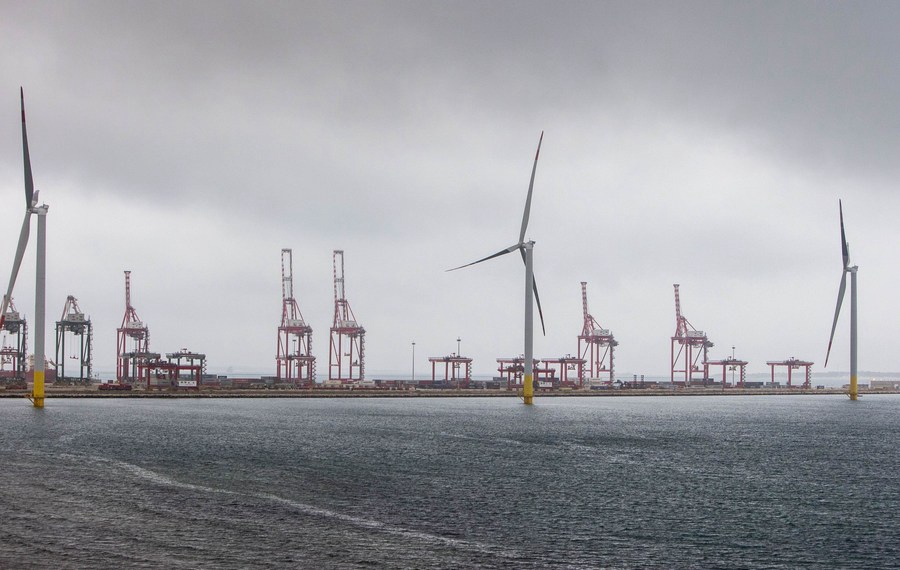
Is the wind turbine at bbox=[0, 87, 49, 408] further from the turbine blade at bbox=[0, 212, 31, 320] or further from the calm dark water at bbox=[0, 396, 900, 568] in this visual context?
the calm dark water at bbox=[0, 396, 900, 568]

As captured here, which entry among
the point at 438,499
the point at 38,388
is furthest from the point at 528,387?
the point at 438,499

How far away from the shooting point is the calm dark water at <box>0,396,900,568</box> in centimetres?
3403

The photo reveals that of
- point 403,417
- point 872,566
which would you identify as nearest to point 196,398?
point 403,417

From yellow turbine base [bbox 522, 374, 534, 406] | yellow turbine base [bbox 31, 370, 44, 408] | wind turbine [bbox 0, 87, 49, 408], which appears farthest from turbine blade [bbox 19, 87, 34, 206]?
yellow turbine base [bbox 522, 374, 534, 406]

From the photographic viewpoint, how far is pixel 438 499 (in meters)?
47.5

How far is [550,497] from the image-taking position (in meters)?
49.0

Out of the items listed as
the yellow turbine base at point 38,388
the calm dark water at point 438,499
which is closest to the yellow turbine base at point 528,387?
the calm dark water at point 438,499

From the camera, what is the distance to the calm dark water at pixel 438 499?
112 feet

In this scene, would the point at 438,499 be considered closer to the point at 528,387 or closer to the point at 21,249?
the point at 21,249

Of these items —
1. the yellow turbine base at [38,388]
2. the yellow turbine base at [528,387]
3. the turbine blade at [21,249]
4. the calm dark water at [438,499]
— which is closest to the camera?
the calm dark water at [438,499]

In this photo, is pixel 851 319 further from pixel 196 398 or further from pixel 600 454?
pixel 196 398

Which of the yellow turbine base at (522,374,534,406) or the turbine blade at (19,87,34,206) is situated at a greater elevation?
the turbine blade at (19,87,34,206)

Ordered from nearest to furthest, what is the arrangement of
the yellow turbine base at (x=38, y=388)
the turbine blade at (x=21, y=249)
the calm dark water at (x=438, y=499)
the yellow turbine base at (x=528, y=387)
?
the calm dark water at (x=438, y=499) < the turbine blade at (x=21, y=249) < the yellow turbine base at (x=38, y=388) < the yellow turbine base at (x=528, y=387)

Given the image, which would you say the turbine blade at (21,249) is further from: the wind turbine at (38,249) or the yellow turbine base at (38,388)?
the yellow turbine base at (38,388)
